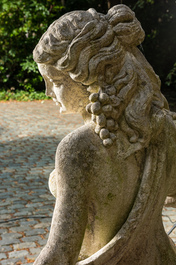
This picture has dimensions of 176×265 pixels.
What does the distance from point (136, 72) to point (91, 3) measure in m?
15.5

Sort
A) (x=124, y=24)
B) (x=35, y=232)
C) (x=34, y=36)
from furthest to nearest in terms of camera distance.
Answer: (x=34, y=36)
(x=35, y=232)
(x=124, y=24)

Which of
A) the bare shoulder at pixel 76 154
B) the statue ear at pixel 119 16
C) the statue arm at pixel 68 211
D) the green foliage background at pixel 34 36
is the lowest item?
the green foliage background at pixel 34 36

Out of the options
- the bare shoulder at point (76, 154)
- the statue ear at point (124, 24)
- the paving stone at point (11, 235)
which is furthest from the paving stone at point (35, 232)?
the statue ear at point (124, 24)

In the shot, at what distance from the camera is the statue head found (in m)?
1.91

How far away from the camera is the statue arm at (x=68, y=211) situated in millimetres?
1850

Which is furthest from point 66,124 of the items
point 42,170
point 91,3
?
point 91,3

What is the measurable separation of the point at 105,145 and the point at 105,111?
6.8 inches

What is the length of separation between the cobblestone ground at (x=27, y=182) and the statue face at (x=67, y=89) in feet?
8.48

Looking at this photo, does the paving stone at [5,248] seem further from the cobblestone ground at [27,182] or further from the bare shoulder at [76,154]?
the bare shoulder at [76,154]

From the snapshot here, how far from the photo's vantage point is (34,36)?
1733cm

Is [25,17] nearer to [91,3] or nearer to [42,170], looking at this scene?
[91,3]

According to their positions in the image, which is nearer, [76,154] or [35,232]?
[76,154]

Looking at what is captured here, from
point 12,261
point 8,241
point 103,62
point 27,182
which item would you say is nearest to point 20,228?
point 8,241

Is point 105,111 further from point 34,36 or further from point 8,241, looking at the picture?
point 34,36
